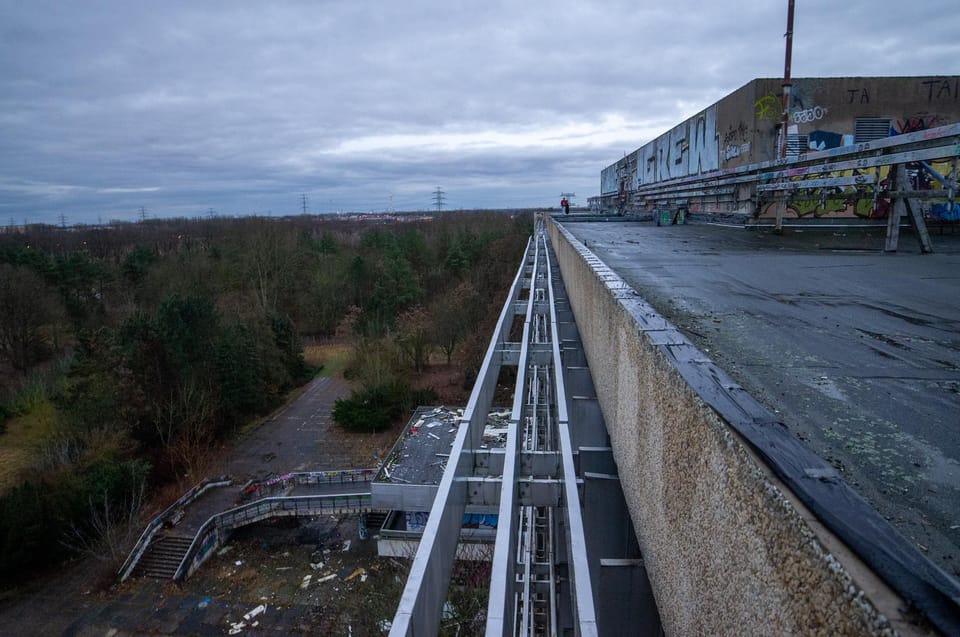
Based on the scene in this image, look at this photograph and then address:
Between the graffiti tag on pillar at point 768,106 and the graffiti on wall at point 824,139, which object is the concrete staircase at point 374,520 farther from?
the graffiti on wall at point 824,139

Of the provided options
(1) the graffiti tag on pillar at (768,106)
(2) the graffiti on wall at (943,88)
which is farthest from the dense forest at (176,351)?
(2) the graffiti on wall at (943,88)

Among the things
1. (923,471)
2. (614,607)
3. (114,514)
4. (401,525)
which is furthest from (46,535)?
(923,471)

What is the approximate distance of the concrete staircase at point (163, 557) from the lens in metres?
19.4

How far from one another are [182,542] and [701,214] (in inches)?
836

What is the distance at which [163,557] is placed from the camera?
65.3ft

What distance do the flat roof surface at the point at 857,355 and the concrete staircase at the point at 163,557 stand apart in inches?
817

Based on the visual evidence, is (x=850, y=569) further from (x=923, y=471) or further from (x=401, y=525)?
(x=401, y=525)

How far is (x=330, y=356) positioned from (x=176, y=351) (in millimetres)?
16565

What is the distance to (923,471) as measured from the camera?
4.53ft

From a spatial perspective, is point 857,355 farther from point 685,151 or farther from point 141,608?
point 141,608

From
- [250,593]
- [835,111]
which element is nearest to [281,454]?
[250,593]

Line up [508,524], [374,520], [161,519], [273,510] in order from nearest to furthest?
[508,524] → [161,519] → [273,510] → [374,520]

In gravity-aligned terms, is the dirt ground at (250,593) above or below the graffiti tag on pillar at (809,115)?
below

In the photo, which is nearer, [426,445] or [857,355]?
[857,355]
